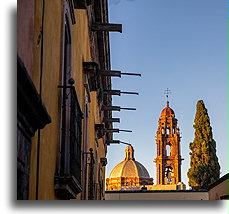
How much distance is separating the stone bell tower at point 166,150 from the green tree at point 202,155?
22.8 meters

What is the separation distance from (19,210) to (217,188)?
10.7 metres

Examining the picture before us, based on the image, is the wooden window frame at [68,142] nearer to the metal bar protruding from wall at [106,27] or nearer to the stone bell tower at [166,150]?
the metal bar protruding from wall at [106,27]

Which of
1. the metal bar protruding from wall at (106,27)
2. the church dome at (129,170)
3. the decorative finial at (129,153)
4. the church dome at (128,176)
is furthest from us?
the decorative finial at (129,153)

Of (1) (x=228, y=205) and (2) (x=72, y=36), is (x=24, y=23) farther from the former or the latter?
(2) (x=72, y=36)

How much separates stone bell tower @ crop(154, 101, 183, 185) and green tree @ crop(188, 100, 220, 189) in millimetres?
22831

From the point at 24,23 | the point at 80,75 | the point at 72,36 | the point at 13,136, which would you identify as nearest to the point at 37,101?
the point at 13,136

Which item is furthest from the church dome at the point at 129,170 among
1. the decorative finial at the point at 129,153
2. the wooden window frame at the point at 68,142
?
the wooden window frame at the point at 68,142

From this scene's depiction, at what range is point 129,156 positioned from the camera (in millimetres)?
66812

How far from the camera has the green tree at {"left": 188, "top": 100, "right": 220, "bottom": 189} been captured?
1126 inches

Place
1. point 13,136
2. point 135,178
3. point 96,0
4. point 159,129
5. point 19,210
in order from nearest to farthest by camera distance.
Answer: point 13,136 → point 19,210 → point 96,0 → point 159,129 → point 135,178

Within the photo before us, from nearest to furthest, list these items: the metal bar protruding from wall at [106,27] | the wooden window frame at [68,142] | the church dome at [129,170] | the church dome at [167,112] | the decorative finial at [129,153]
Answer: the wooden window frame at [68,142] < the metal bar protruding from wall at [106,27] < the church dome at [167,112] < the church dome at [129,170] < the decorative finial at [129,153]

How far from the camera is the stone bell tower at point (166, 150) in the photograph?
56000 millimetres

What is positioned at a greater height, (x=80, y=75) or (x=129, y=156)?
(x=129, y=156)

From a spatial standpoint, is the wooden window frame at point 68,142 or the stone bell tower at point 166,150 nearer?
the wooden window frame at point 68,142
